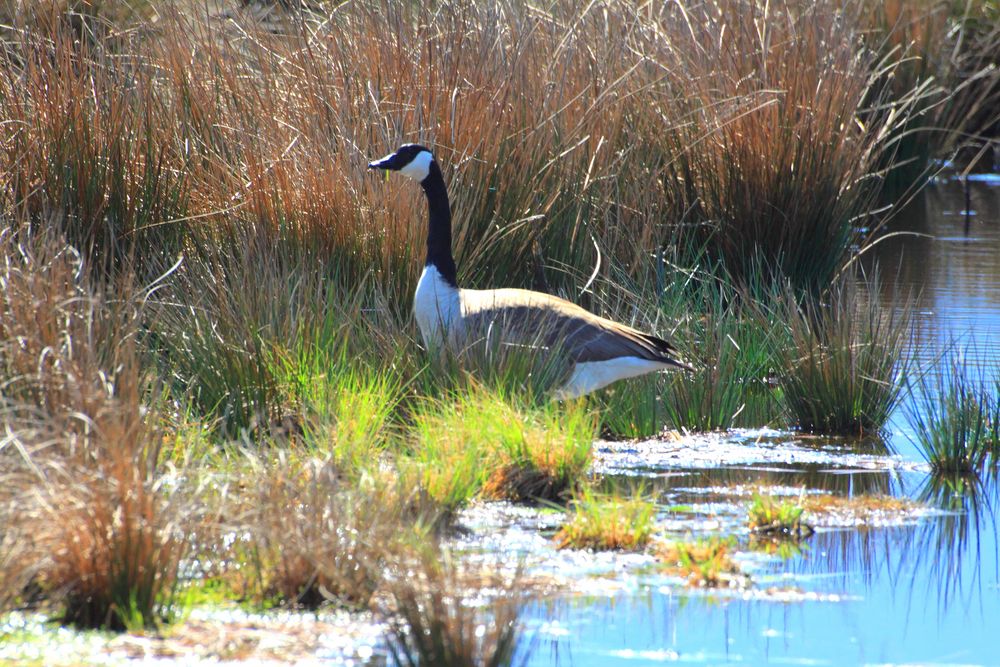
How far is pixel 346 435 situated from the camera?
5805 mm

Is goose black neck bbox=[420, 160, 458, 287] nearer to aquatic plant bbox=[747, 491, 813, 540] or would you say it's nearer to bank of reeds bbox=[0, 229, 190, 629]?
aquatic plant bbox=[747, 491, 813, 540]

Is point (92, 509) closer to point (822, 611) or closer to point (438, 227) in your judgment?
point (822, 611)

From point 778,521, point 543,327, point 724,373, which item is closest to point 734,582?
point 778,521

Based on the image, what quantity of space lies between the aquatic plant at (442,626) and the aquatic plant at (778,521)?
166cm

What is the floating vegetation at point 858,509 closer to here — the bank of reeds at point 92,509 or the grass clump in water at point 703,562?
the grass clump in water at point 703,562

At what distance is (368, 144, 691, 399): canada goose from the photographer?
23.4 ft

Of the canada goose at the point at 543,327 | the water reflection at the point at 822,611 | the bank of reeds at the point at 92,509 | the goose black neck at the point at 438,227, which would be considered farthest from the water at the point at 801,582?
the goose black neck at the point at 438,227

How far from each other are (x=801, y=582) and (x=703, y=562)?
36 cm

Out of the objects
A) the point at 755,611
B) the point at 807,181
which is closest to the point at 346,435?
the point at 755,611

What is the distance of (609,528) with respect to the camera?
17.1 feet

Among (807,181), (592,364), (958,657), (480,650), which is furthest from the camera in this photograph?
(807,181)

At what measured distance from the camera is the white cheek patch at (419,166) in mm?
7527

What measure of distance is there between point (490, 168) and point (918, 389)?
9.85ft

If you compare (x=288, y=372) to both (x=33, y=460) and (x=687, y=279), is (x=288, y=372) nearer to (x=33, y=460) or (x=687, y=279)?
(x=33, y=460)
